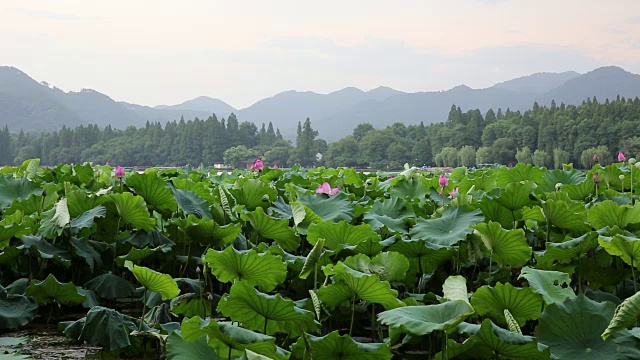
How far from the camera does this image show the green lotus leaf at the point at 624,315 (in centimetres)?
173

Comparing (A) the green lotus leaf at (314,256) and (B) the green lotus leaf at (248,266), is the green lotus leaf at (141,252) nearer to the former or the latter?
(B) the green lotus leaf at (248,266)

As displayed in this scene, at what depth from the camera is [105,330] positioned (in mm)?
2314

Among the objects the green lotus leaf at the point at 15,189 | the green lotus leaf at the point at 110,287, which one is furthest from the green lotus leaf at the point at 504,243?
the green lotus leaf at the point at 15,189

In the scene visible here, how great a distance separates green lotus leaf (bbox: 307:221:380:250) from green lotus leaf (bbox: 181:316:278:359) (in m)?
0.91

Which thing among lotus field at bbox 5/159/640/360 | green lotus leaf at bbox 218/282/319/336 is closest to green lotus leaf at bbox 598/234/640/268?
lotus field at bbox 5/159/640/360

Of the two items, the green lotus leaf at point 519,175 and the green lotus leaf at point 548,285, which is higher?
the green lotus leaf at point 519,175

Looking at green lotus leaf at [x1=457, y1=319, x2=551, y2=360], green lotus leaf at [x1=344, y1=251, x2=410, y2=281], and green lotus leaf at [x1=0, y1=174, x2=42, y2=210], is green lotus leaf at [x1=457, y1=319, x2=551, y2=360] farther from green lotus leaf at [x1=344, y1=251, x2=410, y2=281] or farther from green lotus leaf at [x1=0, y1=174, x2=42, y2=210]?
green lotus leaf at [x1=0, y1=174, x2=42, y2=210]

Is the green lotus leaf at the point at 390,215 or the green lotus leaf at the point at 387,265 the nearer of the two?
the green lotus leaf at the point at 387,265

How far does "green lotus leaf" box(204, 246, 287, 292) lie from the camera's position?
203cm

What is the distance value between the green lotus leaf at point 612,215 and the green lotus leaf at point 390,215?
774 mm

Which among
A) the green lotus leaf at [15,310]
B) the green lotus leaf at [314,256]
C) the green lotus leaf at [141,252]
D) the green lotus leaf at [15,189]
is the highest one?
the green lotus leaf at [15,189]

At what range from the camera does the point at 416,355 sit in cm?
235

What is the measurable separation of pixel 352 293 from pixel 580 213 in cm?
123

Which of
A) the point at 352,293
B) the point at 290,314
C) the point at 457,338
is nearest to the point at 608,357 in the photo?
the point at 457,338
